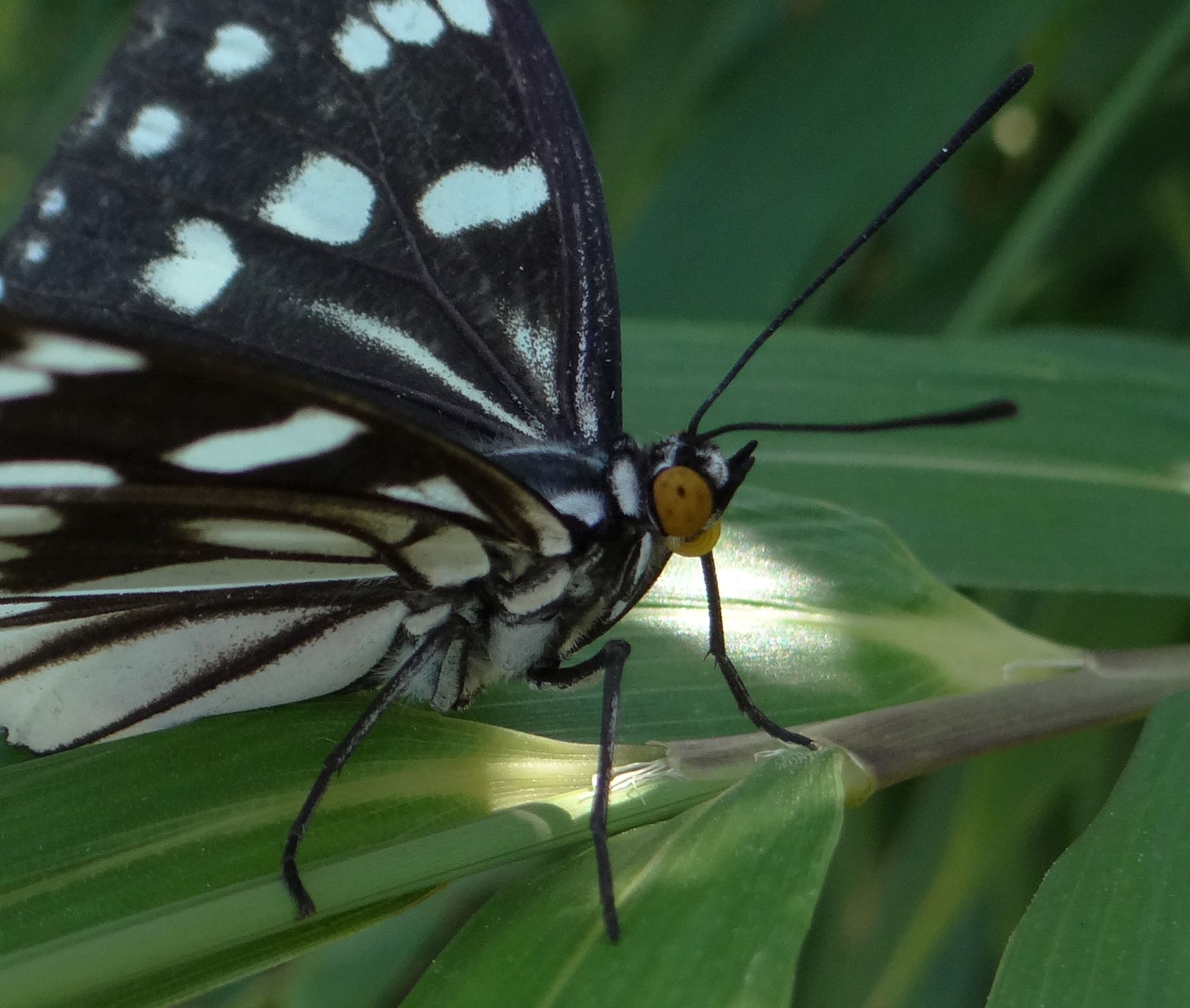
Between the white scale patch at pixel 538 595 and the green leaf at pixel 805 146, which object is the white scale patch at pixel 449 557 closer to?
the white scale patch at pixel 538 595

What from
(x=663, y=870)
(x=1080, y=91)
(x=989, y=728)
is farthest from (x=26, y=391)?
(x=1080, y=91)

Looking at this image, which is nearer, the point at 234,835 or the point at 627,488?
the point at 234,835

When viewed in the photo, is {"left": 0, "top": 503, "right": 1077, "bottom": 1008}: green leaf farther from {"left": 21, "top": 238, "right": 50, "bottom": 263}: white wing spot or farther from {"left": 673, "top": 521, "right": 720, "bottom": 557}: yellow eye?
{"left": 21, "top": 238, "right": 50, "bottom": 263}: white wing spot

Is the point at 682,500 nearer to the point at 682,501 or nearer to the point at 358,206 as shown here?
the point at 682,501

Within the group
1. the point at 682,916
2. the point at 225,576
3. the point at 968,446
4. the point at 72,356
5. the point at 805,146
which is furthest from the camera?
the point at 805,146

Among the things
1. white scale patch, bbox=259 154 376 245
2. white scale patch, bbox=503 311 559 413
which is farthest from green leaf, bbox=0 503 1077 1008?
white scale patch, bbox=259 154 376 245

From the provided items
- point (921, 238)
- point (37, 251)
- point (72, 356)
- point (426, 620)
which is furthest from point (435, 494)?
point (921, 238)
